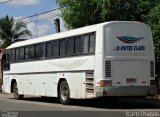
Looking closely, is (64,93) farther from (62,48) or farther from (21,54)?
(21,54)

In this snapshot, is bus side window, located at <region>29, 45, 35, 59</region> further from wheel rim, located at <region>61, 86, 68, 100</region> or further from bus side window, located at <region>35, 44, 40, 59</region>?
wheel rim, located at <region>61, 86, 68, 100</region>

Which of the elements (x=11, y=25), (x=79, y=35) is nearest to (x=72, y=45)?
(x=79, y=35)

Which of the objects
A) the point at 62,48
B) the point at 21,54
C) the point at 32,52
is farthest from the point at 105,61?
the point at 21,54

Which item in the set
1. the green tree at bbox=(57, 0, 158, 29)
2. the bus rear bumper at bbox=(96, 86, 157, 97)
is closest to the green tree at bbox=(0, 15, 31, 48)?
the green tree at bbox=(57, 0, 158, 29)

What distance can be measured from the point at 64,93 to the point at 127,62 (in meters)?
4.07

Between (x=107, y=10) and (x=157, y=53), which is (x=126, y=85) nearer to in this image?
(x=157, y=53)

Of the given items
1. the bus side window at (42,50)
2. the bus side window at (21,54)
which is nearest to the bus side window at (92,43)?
the bus side window at (42,50)

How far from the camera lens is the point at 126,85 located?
20.7 m

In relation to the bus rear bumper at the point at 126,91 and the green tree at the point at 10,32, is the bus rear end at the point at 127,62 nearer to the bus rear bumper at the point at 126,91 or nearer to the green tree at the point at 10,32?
the bus rear bumper at the point at 126,91

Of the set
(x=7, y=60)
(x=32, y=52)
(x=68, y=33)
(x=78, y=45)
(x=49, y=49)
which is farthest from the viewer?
(x=7, y=60)

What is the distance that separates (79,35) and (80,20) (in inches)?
420

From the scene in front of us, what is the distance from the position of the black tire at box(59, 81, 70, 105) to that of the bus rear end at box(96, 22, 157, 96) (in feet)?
9.84

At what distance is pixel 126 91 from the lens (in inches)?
809

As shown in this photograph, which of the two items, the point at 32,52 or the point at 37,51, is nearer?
the point at 37,51
